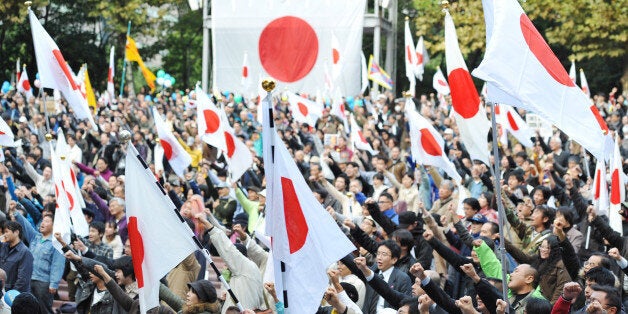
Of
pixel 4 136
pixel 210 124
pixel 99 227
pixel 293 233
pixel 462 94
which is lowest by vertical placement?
pixel 99 227

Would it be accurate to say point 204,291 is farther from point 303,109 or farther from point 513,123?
point 303,109

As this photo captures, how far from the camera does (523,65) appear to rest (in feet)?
22.9

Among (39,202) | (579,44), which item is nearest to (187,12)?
(579,44)

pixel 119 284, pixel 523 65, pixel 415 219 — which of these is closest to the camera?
pixel 523 65

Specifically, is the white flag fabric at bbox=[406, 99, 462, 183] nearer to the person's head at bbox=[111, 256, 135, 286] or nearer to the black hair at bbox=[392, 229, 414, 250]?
the black hair at bbox=[392, 229, 414, 250]

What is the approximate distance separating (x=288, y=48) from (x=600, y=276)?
24.6 m

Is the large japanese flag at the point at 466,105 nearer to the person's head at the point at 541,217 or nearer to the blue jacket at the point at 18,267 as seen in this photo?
the person's head at the point at 541,217

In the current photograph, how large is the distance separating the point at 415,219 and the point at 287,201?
3.93 metres

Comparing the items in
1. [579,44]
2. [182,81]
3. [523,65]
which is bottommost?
[182,81]

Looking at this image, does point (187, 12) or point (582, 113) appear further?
point (187, 12)

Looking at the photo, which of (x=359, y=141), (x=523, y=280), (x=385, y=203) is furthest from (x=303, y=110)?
(x=523, y=280)

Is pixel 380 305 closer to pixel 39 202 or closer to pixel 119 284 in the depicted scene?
pixel 119 284

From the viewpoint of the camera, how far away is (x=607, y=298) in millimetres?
6988

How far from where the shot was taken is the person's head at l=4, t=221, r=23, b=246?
31.9ft
